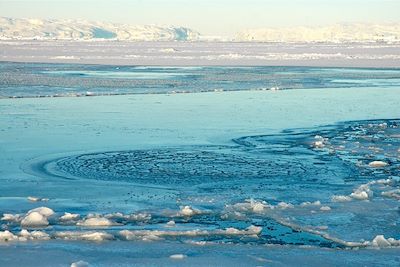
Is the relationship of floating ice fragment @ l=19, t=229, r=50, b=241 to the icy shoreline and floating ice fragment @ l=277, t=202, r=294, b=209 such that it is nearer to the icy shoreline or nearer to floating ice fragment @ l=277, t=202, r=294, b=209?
floating ice fragment @ l=277, t=202, r=294, b=209

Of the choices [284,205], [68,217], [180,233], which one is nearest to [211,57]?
[284,205]

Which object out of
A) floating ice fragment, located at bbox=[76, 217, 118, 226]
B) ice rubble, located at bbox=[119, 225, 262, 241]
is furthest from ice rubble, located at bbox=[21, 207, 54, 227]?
ice rubble, located at bbox=[119, 225, 262, 241]

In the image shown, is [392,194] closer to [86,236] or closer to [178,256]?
[178,256]

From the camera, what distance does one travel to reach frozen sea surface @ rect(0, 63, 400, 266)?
22.1 ft

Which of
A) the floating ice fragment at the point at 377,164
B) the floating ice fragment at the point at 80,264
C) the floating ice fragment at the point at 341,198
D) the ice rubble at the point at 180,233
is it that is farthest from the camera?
the floating ice fragment at the point at 377,164

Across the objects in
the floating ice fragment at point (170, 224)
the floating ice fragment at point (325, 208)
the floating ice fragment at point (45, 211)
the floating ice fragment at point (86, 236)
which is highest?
the floating ice fragment at point (45, 211)

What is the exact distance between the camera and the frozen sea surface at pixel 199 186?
22.1 feet

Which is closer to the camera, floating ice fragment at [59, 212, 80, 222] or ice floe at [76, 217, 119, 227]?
ice floe at [76, 217, 119, 227]

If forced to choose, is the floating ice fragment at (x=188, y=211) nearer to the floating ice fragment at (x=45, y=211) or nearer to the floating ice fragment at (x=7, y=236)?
the floating ice fragment at (x=45, y=211)

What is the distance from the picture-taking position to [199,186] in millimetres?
9680

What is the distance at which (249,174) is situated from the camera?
10430mm

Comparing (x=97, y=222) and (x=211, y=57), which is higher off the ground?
(x=211, y=57)

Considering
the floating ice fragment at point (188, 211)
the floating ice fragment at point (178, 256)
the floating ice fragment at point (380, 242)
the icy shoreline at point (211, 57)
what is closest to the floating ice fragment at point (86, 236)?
the floating ice fragment at point (178, 256)

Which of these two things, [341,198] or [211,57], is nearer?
[341,198]
